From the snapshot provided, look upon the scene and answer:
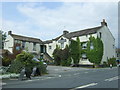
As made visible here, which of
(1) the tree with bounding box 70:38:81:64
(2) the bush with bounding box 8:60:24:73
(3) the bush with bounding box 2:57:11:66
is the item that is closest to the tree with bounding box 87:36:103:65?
(1) the tree with bounding box 70:38:81:64

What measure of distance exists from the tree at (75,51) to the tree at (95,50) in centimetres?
301

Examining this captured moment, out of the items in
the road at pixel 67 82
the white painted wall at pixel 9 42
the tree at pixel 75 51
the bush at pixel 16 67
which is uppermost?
the white painted wall at pixel 9 42

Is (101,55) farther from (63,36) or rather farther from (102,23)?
(63,36)

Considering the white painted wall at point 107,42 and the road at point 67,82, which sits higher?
the white painted wall at point 107,42

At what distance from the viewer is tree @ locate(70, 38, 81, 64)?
4288cm

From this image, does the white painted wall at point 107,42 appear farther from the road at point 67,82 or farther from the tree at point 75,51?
the road at point 67,82

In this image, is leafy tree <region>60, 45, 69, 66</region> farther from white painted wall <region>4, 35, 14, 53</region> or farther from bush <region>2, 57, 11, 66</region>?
bush <region>2, 57, 11, 66</region>

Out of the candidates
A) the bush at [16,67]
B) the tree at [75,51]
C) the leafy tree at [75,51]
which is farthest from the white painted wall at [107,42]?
the bush at [16,67]

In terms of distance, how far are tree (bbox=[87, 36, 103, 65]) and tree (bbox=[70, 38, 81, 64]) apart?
3011 millimetres

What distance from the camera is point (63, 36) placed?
47.4 m

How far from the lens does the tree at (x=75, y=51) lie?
42.9m

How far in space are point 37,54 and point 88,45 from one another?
54.1 feet

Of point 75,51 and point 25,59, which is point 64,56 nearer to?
point 75,51

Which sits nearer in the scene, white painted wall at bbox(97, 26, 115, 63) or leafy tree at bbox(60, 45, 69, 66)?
leafy tree at bbox(60, 45, 69, 66)
